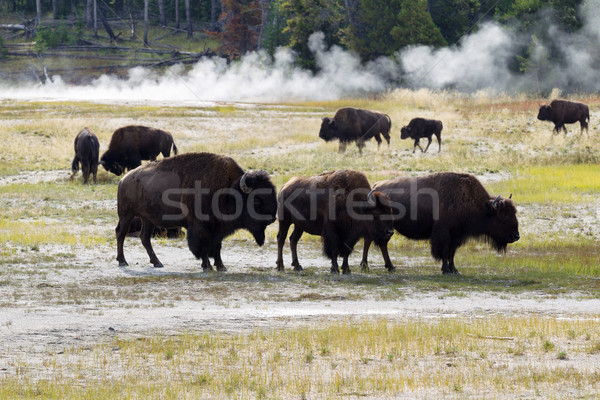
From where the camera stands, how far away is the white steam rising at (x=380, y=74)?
5659cm

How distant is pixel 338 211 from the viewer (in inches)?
546

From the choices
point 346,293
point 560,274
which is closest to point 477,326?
point 346,293

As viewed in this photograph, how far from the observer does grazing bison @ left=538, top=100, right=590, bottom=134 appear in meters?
36.2

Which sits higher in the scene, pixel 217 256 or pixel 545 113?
pixel 545 113

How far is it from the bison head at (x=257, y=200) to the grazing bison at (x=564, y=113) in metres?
24.7

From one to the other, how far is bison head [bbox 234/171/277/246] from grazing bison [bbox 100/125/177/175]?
1468 centimetres

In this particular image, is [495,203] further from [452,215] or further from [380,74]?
[380,74]

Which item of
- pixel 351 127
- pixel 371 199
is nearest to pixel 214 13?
pixel 351 127

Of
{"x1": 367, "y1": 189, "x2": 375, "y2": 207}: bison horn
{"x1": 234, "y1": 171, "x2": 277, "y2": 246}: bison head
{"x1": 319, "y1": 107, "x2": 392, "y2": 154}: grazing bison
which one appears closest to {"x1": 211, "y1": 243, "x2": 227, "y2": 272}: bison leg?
{"x1": 234, "y1": 171, "x2": 277, "y2": 246}: bison head

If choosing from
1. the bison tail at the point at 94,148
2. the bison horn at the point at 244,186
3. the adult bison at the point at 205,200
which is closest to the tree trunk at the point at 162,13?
the bison tail at the point at 94,148

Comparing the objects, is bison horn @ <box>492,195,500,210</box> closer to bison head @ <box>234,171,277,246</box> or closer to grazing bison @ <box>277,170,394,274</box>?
grazing bison @ <box>277,170,394,274</box>

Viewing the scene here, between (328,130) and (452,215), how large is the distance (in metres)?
20.9

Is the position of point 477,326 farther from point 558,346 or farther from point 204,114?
point 204,114

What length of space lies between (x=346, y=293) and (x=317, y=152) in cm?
2144
